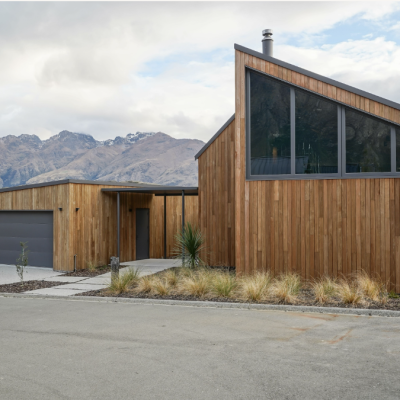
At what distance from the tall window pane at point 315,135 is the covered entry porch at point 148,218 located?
590cm

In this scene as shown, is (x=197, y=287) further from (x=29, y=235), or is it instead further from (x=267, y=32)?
(x=29, y=235)

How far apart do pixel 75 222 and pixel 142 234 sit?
425cm

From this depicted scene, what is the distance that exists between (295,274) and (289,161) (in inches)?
106

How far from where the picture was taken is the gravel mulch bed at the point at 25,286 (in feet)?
Result: 39.0

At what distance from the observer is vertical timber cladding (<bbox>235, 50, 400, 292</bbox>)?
1052cm

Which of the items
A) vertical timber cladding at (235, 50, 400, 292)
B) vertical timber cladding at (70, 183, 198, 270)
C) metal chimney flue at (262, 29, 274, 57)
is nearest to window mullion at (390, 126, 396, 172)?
vertical timber cladding at (235, 50, 400, 292)

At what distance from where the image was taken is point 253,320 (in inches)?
312

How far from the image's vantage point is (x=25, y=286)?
41.0ft

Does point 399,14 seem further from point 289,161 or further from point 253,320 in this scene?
point 253,320

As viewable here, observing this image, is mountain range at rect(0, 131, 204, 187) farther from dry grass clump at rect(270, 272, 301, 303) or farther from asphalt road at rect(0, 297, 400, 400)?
asphalt road at rect(0, 297, 400, 400)

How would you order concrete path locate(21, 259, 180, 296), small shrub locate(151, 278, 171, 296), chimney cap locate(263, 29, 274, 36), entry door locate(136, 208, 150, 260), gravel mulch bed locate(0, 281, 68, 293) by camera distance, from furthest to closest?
1. entry door locate(136, 208, 150, 260)
2. chimney cap locate(263, 29, 274, 36)
3. gravel mulch bed locate(0, 281, 68, 293)
4. concrete path locate(21, 259, 180, 296)
5. small shrub locate(151, 278, 171, 296)

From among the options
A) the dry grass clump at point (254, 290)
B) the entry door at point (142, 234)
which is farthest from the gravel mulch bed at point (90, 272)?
the dry grass clump at point (254, 290)

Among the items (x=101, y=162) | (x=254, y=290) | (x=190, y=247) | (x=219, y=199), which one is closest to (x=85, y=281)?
(x=190, y=247)

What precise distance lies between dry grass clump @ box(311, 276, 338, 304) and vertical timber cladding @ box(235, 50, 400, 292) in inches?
21.0
